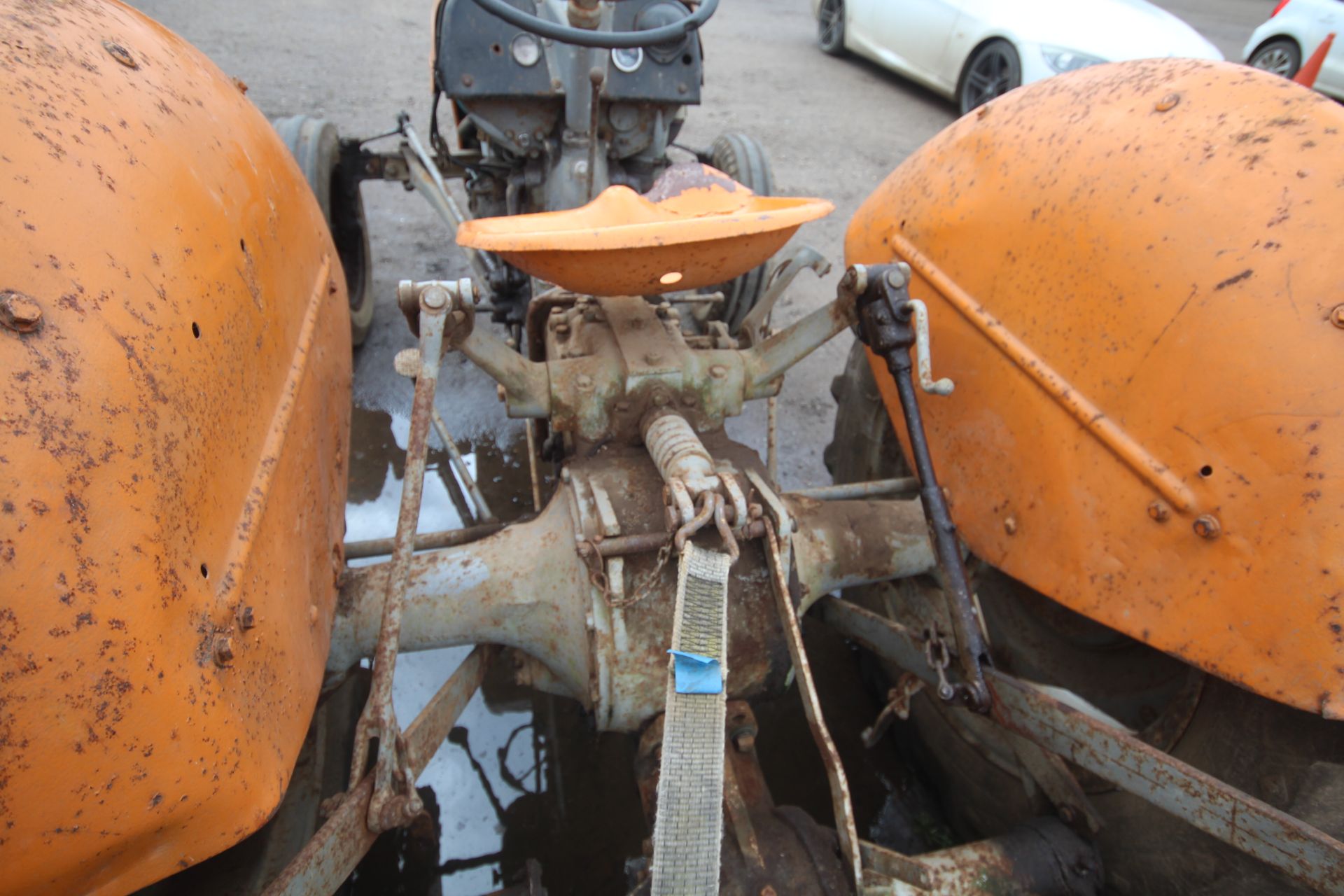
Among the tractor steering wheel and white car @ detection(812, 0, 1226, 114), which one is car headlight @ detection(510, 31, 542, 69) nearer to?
the tractor steering wheel

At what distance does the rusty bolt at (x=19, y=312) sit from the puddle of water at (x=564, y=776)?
1344 mm

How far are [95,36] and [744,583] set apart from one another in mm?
1307

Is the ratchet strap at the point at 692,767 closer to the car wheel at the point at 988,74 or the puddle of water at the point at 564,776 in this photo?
the puddle of water at the point at 564,776

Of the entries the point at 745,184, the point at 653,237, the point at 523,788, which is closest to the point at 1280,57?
→ the point at 745,184

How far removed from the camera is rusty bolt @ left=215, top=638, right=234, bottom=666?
878mm

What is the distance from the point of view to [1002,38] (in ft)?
18.2

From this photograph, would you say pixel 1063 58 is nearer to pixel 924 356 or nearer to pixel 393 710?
pixel 924 356

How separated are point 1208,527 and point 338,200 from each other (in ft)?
10.1

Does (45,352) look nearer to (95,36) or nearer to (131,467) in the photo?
(131,467)

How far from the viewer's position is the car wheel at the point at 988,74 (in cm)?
540

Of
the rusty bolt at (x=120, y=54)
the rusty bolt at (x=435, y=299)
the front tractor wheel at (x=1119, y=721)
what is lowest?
the front tractor wheel at (x=1119, y=721)

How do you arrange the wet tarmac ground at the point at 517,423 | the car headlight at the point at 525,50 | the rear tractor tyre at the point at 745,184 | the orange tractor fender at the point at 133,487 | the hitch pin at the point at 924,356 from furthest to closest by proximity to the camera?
the rear tractor tyre at the point at 745,184, the car headlight at the point at 525,50, the wet tarmac ground at the point at 517,423, the hitch pin at the point at 924,356, the orange tractor fender at the point at 133,487

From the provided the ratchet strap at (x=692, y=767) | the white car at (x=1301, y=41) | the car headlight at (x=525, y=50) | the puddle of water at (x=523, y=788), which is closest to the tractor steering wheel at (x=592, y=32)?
the car headlight at (x=525, y=50)

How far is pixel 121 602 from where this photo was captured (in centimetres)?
77
